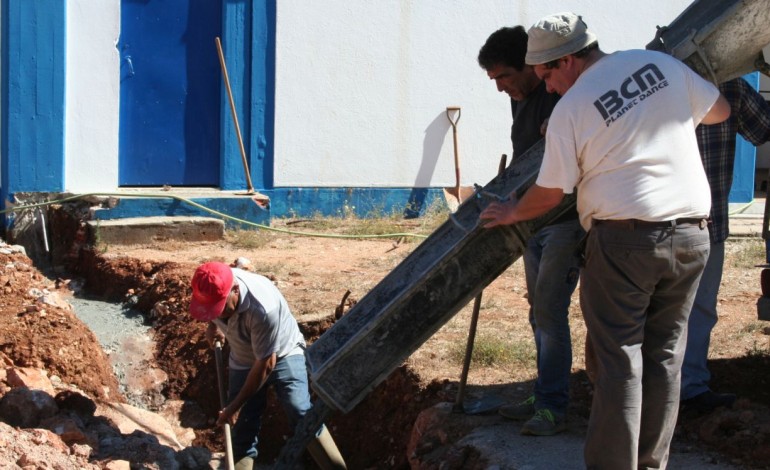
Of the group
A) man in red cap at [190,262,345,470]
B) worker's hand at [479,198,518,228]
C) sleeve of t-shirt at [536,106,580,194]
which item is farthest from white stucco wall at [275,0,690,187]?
sleeve of t-shirt at [536,106,580,194]

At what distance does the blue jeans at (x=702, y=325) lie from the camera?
5.03m

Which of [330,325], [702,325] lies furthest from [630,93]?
[330,325]

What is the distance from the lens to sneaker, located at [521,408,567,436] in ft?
16.4

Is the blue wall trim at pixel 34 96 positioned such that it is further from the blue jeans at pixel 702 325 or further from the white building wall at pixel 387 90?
the blue jeans at pixel 702 325

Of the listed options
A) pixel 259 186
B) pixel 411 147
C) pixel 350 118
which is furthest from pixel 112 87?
pixel 411 147

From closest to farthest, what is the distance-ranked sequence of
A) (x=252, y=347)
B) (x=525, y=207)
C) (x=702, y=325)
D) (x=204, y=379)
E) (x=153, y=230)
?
(x=525, y=207) → (x=702, y=325) → (x=252, y=347) → (x=204, y=379) → (x=153, y=230)

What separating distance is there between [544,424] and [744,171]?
28.9 ft

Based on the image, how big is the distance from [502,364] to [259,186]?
16.9 feet

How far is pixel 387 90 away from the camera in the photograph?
11.2 m

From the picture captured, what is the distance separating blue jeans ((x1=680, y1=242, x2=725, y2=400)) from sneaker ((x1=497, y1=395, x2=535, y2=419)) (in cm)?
80

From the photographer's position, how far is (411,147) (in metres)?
11.4

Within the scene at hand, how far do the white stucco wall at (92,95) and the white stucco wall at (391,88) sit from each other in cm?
177

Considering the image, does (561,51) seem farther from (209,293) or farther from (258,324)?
(258,324)

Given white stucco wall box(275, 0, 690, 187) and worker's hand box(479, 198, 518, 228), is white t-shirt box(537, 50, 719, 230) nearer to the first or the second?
worker's hand box(479, 198, 518, 228)
